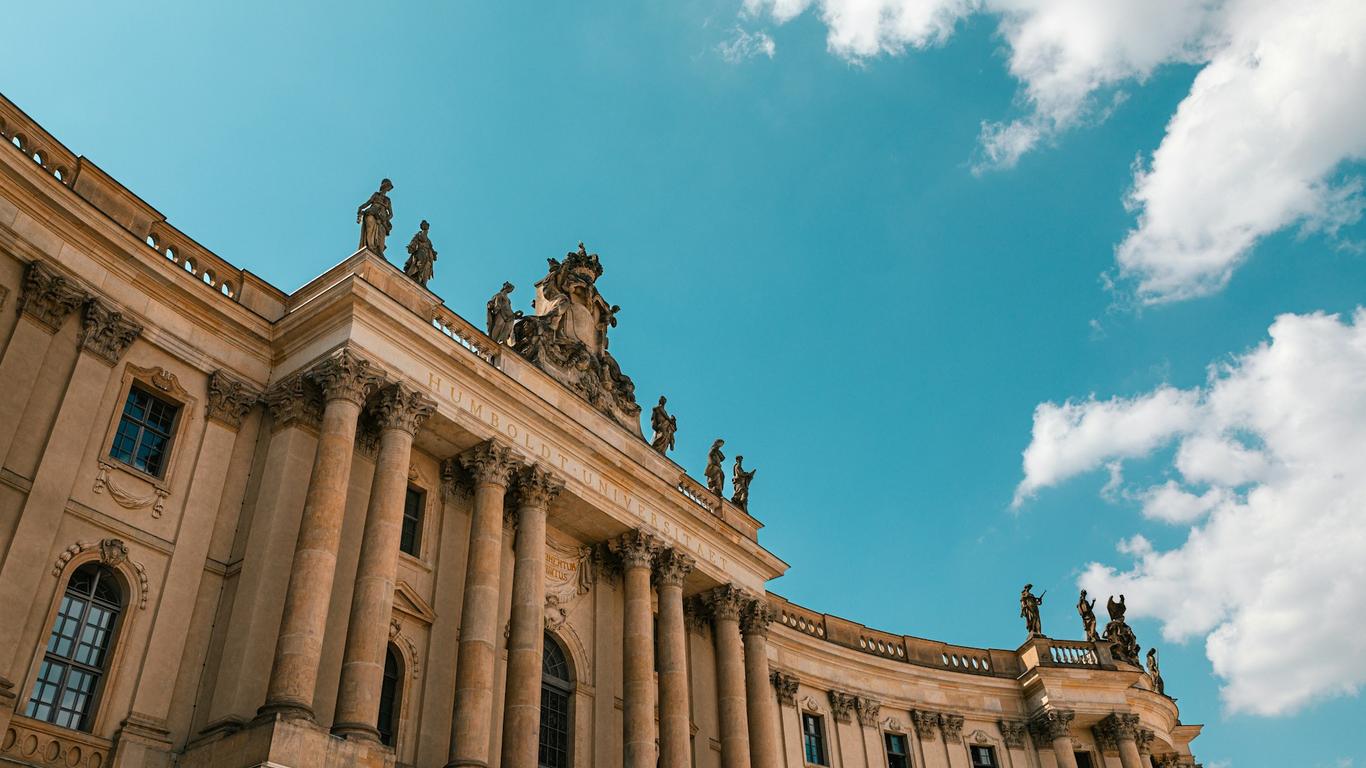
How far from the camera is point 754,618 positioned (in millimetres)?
31812

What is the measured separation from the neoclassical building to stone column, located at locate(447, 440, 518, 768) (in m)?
0.06

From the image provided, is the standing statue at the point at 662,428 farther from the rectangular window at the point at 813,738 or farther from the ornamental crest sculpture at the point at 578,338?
the rectangular window at the point at 813,738

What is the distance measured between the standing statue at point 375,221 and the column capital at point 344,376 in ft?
10.4

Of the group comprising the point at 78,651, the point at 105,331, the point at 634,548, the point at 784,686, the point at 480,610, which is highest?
the point at 105,331

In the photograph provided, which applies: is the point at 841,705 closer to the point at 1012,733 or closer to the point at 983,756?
the point at 983,756

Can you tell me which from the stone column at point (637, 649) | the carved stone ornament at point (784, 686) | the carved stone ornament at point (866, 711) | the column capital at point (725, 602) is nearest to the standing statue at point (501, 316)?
the stone column at point (637, 649)

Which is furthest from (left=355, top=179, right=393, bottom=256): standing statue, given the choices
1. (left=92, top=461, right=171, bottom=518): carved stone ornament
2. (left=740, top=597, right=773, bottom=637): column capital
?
(left=740, top=597, right=773, bottom=637): column capital

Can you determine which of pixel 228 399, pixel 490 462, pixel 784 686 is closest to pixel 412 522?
pixel 490 462

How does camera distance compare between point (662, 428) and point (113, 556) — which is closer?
point (113, 556)

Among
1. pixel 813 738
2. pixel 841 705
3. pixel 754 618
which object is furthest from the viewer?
pixel 841 705

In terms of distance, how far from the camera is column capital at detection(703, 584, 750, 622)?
3103 centimetres

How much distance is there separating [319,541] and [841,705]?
885 inches

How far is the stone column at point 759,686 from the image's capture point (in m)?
29.6

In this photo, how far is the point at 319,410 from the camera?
23.1m
